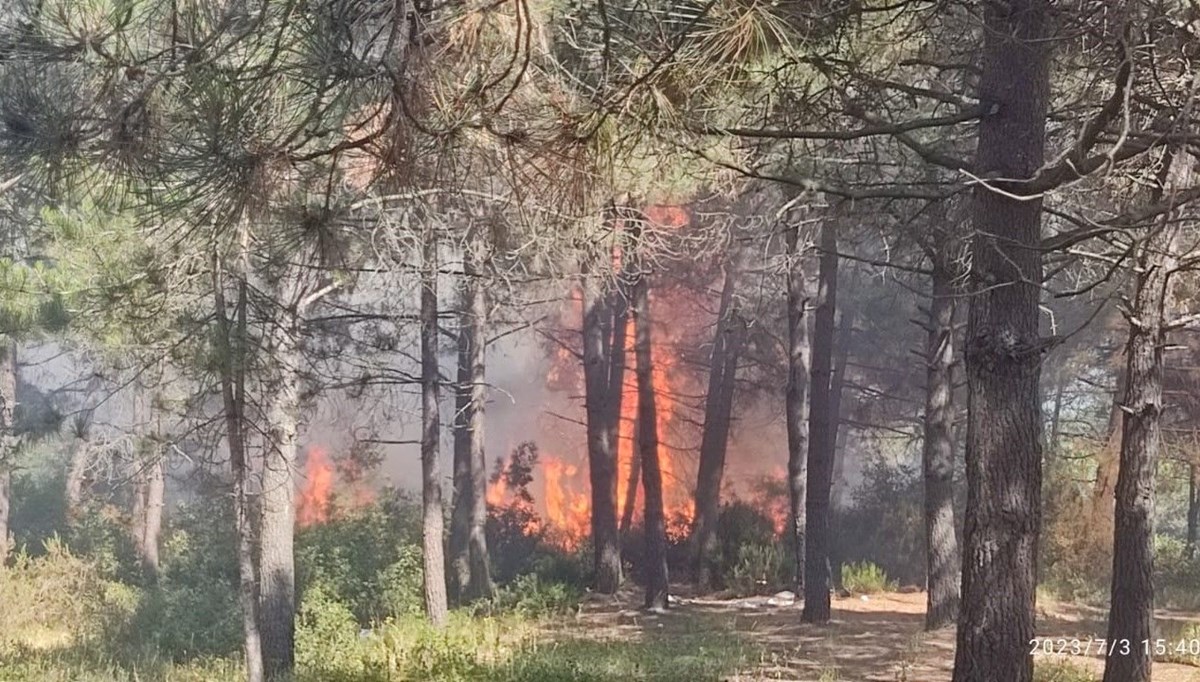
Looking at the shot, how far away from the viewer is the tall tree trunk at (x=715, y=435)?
1595 centimetres

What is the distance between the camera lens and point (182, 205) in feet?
10.7

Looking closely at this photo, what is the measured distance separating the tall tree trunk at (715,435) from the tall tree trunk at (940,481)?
5.37 meters

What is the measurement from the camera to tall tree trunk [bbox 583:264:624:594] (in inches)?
567

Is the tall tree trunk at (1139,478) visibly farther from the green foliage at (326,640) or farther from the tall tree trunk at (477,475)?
the tall tree trunk at (477,475)

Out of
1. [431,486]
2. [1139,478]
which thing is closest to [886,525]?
[431,486]

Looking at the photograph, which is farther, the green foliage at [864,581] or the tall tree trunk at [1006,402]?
the green foliage at [864,581]

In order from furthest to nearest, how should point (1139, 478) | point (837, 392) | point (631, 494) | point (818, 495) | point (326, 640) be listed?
point (837, 392) < point (631, 494) < point (818, 495) < point (326, 640) < point (1139, 478)

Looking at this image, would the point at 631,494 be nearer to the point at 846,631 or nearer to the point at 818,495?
the point at 818,495

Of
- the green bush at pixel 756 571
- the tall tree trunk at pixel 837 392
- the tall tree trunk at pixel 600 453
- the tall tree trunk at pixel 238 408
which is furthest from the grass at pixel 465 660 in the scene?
the tall tree trunk at pixel 837 392

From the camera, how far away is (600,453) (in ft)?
49.0

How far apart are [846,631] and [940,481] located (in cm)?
169

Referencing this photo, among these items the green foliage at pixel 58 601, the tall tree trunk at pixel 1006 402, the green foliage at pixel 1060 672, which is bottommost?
the green foliage at pixel 58 601

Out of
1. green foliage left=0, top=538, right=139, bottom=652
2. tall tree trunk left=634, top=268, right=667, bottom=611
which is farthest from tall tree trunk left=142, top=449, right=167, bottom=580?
tall tree trunk left=634, top=268, right=667, bottom=611

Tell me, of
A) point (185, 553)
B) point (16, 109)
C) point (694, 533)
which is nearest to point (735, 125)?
point (16, 109)
